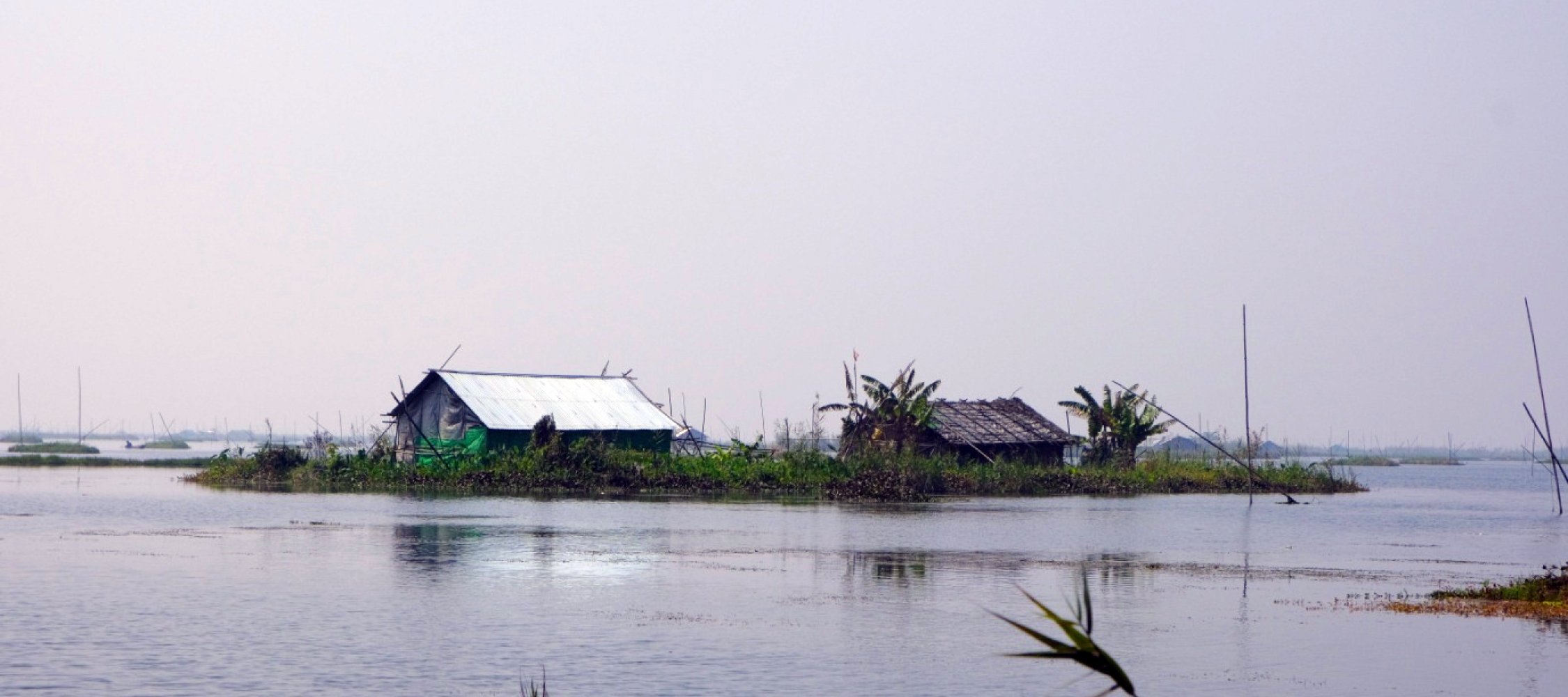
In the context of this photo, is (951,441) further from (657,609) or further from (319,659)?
(319,659)

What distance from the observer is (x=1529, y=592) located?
1967 cm

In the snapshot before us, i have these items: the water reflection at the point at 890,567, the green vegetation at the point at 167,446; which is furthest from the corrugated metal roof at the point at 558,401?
the green vegetation at the point at 167,446

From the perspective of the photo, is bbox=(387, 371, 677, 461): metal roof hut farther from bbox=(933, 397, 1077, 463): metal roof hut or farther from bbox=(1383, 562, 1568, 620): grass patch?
bbox=(1383, 562, 1568, 620): grass patch

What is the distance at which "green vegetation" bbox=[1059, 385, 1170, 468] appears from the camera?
172 feet

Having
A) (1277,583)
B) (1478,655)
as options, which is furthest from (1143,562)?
(1478,655)

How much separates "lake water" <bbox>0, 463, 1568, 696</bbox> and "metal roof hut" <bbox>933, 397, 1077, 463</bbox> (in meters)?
13.3

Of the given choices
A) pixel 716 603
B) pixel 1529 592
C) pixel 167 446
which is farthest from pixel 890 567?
pixel 167 446

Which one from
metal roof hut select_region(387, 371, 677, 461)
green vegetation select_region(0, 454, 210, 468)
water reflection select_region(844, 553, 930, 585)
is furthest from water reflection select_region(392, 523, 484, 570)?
green vegetation select_region(0, 454, 210, 468)

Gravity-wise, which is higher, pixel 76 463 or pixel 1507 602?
pixel 76 463

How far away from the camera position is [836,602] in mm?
19359

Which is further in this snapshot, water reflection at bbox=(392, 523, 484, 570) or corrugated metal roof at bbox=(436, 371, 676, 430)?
corrugated metal roof at bbox=(436, 371, 676, 430)

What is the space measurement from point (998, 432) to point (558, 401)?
48.1ft

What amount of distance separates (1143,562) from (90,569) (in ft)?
51.9

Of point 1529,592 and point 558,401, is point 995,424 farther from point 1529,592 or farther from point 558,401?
point 1529,592
